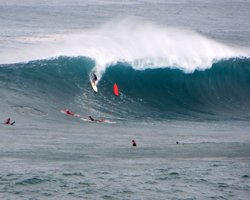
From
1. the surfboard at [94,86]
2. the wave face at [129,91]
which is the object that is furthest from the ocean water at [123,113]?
the surfboard at [94,86]

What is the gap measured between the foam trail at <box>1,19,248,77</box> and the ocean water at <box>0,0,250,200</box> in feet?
0.21

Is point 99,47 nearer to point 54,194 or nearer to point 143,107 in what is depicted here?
point 143,107

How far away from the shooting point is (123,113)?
3020 cm

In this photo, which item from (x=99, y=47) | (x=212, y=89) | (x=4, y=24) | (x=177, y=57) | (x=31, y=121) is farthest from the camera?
(x=4, y=24)

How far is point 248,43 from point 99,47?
51.1 feet

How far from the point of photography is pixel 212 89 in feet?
119

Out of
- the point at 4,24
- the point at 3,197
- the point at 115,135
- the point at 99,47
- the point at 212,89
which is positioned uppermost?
the point at 4,24

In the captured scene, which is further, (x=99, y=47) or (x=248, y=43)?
(x=248, y=43)

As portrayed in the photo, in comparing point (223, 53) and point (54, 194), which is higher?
point (223, 53)

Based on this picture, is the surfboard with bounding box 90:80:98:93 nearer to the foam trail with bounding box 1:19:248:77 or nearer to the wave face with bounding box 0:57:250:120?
the wave face with bounding box 0:57:250:120

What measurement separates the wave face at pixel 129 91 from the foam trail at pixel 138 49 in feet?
2.51

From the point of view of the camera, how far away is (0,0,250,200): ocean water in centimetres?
1728

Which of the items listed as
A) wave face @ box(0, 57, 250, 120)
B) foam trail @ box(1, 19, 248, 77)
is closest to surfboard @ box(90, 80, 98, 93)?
wave face @ box(0, 57, 250, 120)

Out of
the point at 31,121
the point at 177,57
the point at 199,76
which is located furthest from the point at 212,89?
the point at 31,121
